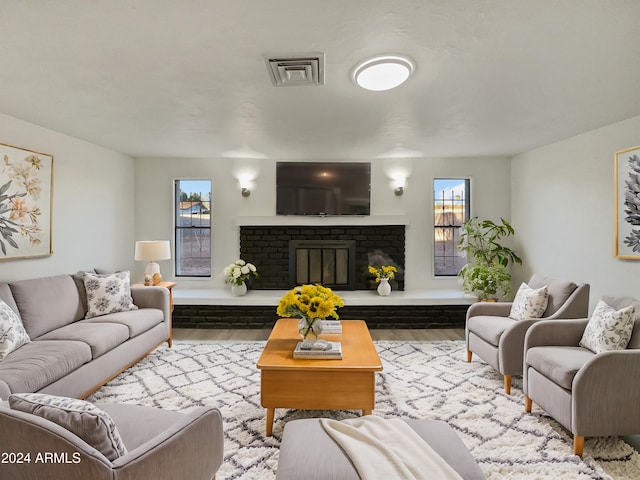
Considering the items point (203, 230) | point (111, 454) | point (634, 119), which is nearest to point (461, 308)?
point (634, 119)

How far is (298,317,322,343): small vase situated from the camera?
281 cm

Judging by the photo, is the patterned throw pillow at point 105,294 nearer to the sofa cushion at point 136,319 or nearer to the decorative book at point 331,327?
the sofa cushion at point 136,319

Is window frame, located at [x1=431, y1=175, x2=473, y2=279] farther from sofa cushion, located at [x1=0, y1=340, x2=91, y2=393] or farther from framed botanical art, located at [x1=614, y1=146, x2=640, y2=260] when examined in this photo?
sofa cushion, located at [x1=0, y1=340, x2=91, y2=393]

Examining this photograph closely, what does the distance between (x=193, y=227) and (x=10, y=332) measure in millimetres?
3041

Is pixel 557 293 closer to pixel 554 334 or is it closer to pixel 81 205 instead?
pixel 554 334

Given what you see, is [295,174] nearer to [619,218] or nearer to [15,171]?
[15,171]

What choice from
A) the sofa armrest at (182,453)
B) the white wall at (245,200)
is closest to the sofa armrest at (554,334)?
the sofa armrest at (182,453)

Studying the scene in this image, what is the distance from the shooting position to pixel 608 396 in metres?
2.16

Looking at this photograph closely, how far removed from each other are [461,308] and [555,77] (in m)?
3.29

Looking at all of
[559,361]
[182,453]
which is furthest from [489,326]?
[182,453]

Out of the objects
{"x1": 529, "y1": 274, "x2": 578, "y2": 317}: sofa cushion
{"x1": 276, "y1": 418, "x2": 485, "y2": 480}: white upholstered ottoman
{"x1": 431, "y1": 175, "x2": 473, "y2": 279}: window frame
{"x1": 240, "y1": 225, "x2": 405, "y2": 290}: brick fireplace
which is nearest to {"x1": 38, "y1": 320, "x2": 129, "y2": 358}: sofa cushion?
{"x1": 276, "y1": 418, "x2": 485, "y2": 480}: white upholstered ottoman

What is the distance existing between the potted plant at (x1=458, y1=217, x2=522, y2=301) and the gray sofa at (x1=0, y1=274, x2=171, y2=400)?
3.75 m

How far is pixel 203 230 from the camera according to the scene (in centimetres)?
552

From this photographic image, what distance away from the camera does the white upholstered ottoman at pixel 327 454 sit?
142cm
